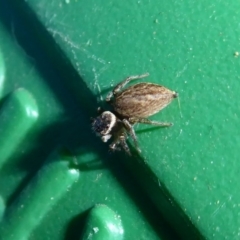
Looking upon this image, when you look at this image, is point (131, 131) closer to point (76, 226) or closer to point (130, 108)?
point (130, 108)

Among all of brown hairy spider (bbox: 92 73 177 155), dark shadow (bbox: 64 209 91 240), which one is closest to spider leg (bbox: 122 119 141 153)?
brown hairy spider (bbox: 92 73 177 155)

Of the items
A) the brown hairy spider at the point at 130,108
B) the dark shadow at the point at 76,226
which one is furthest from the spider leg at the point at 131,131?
the dark shadow at the point at 76,226

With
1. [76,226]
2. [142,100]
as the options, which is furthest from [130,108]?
[76,226]

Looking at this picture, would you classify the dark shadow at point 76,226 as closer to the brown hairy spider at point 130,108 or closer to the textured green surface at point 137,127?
the textured green surface at point 137,127

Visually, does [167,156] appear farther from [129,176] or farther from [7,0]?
[7,0]

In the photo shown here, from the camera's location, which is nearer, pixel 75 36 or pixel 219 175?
pixel 219 175

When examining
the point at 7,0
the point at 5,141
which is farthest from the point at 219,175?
the point at 7,0

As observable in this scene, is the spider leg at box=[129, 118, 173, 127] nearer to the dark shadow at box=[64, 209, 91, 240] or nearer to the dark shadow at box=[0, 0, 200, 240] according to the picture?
the dark shadow at box=[0, 0, 200, 240]
